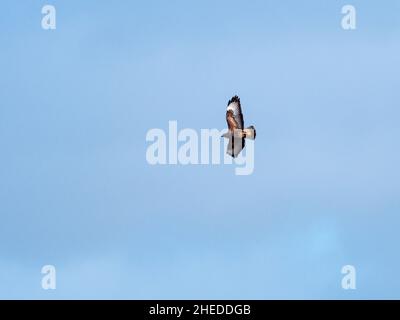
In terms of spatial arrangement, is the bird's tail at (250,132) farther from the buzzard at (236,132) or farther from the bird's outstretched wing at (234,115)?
the bird's outstretched wing at (234,115)

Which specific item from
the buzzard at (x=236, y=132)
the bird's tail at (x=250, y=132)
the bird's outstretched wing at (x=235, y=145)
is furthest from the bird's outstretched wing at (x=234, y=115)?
the bird's outstretched wing at (x=235, y=145)

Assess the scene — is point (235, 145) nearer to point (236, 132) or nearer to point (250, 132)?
point (236, 132)

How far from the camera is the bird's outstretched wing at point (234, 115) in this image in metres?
60.9

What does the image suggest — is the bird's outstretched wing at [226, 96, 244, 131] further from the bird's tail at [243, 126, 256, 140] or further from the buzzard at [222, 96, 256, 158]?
the bird's tail at [243, 126, 256, 140]

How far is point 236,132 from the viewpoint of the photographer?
2389 inches

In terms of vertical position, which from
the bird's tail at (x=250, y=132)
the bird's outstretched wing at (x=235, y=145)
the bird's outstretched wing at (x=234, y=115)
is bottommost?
the bird's outstretched wing at (x=235, y=145)

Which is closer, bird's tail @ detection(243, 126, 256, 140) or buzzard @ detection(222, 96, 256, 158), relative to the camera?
bird's tail @ detection(243, 126, 256, 140)

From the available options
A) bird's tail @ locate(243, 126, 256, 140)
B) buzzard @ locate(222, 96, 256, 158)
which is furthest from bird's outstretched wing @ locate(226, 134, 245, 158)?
bird's tail @ locate(243, 126, 256, 140)

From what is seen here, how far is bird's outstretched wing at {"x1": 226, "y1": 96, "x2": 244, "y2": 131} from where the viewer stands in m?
60.9
